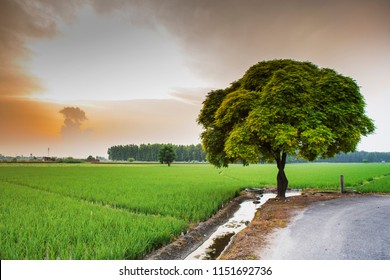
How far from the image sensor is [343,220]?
29.1 ft

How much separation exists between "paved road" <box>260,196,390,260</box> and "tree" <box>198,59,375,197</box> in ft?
9.17

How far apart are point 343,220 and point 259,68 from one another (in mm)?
8001

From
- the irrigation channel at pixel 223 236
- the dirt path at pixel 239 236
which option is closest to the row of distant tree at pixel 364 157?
the irrigation channel at pixel 223 236

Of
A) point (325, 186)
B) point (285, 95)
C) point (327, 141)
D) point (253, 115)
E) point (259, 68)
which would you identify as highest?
point (259, 68)

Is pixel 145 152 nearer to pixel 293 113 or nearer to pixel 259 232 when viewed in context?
pixel 293 113

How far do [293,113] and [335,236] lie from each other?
18.8 feet

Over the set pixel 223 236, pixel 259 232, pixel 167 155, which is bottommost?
pixel 223 236

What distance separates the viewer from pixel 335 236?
7109 mm

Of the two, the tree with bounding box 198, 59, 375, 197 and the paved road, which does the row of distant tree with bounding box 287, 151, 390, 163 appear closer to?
the tree with bounding box 198, 59, 375, 197

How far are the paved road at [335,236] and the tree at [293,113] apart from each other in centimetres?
280

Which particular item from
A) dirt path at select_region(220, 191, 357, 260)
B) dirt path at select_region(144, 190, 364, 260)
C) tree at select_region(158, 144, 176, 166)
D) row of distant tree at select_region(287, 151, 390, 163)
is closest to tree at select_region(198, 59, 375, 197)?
dirt path at select_region(220, 191, 357, 260)

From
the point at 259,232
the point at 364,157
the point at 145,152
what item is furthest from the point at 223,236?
the point at 145,152

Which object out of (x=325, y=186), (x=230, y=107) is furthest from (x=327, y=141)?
(x=325, y=186)

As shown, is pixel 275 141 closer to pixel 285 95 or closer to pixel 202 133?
pixel 285 95
